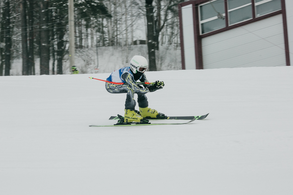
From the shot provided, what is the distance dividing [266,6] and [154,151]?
1307cm

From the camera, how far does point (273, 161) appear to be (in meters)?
2.52

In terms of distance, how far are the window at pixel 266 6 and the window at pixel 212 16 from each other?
1639 mm

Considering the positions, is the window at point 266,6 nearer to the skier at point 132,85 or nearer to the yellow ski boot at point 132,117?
the skier at point 132,85

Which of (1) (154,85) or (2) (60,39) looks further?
(2) (60,39)

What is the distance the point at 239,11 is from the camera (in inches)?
581

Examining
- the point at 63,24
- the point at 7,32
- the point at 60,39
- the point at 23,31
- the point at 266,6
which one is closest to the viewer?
the point at 266,6

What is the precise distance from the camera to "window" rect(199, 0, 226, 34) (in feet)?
49.8

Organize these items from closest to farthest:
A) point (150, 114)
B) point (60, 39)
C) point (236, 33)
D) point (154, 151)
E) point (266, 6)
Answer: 1. point (154, 151)
2. point (150, 114)
3. point (266, 6)
4. point (236, 33)
5. point (60, 39)

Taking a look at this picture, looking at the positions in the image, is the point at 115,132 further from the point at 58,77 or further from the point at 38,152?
the point at 58,77

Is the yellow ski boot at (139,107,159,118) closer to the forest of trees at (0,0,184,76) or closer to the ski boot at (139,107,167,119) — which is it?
the ski boot at (139,107,167,119)

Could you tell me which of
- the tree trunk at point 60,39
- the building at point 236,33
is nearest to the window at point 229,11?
the building at point 236,33

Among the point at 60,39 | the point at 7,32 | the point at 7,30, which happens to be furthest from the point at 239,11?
the point at 7,32

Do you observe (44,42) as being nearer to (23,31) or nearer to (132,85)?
(23,31)

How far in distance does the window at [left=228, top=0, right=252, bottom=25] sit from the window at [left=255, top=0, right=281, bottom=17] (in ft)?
1.19
